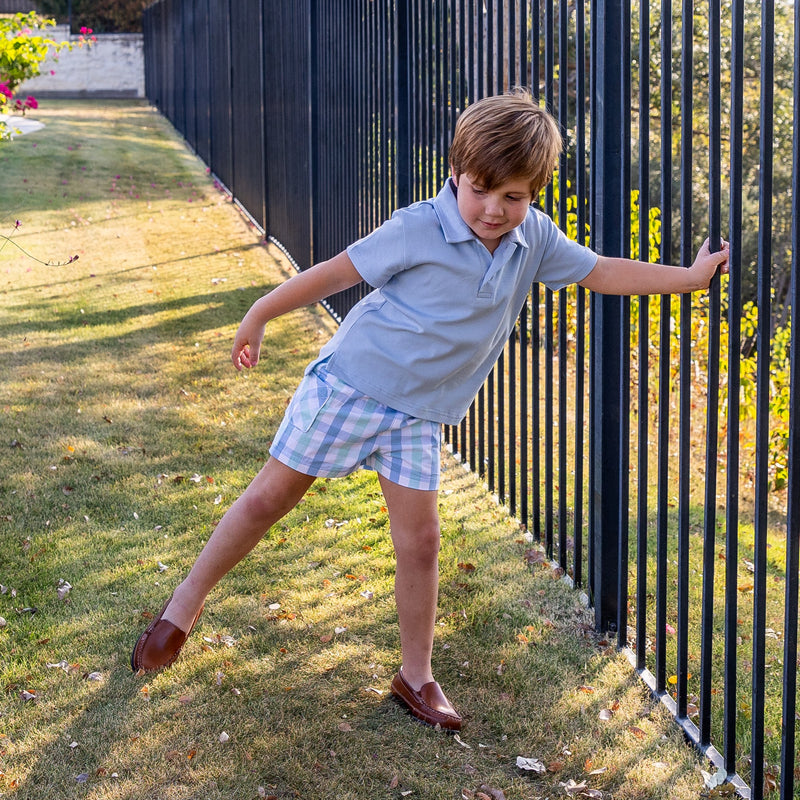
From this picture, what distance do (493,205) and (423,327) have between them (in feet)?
1.21

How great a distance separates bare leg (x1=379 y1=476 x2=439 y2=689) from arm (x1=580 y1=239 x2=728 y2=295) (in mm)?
739

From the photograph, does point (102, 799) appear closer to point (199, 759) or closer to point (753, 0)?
point (199, 759)

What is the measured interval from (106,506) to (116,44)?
92.5 ft

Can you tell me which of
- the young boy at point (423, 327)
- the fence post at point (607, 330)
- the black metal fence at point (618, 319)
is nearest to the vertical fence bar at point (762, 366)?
the black metal fence at point (618, 319)

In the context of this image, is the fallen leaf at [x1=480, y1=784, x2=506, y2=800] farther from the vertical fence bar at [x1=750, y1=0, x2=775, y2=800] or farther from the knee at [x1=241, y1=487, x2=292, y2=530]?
the knee at [x1=241, y1=487, x2=292, y2=530]

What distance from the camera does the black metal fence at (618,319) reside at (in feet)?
7.89

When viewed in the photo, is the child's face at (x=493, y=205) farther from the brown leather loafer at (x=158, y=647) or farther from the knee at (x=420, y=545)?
the brown leather loafer at (x=158, y=647)

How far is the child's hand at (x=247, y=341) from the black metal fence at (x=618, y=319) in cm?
108

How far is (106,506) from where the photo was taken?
4.33 metres

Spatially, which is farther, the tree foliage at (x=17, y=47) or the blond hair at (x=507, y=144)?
the tree foliage at (x=17, y=47)

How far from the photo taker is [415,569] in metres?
2.84

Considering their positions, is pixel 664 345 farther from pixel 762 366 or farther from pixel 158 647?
pixel 158 647

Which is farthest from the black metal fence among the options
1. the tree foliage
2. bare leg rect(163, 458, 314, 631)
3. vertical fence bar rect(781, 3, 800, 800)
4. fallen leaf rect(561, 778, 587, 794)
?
the tree foliage

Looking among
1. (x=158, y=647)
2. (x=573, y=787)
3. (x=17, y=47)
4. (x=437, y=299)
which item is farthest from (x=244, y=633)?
(x=17, y=47)
